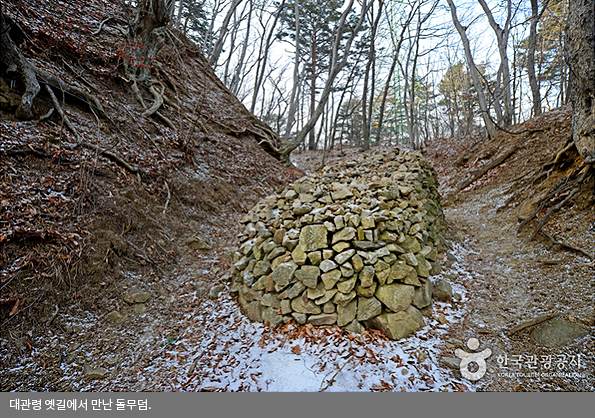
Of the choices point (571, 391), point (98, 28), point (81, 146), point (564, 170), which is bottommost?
point (571, 391)

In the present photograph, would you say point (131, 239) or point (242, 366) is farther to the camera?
point (131, 239)

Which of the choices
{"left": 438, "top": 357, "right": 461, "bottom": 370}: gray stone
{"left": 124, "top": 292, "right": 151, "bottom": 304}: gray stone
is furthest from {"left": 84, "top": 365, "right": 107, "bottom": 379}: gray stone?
{"left": 438, "top": 357, "right": 461, "bottom": 370}: gray stone

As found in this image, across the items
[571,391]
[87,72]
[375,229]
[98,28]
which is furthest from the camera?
[98,28]

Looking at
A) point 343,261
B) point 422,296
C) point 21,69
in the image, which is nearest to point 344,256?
point 343,261

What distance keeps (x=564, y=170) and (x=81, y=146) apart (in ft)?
27.6

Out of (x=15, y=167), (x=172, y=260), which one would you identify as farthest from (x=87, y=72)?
(x=172, y=260)

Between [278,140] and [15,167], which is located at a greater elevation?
[278,140]

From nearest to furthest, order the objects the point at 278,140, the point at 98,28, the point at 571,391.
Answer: the point at 571,391, the point at 98,28, the point at 278,140

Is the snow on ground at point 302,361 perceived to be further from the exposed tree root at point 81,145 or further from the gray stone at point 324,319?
the exposed tree root at point 81,145

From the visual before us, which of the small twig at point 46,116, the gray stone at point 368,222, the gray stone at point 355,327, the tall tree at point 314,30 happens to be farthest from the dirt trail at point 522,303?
the tall tree at point 314,30

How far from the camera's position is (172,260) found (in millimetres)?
4469

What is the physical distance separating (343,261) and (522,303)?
2273mm

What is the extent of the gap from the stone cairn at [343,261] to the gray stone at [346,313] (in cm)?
1

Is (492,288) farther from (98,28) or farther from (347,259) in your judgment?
(98,28)
